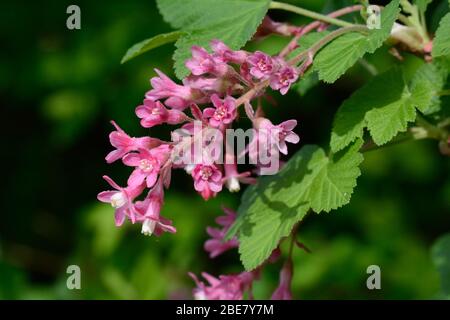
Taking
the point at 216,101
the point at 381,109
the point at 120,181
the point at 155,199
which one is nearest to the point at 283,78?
the point at 216,101

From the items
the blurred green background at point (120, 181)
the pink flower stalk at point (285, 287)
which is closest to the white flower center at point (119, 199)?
the pink flower stalk at point (285, 287)

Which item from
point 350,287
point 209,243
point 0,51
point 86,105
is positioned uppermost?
point 0,51

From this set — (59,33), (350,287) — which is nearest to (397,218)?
(350,287)

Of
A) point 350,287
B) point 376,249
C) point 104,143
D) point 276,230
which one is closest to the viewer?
point 276,230

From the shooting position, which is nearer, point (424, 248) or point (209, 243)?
point (209, 243)

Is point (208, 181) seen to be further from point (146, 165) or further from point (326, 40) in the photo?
point (326, 40)
